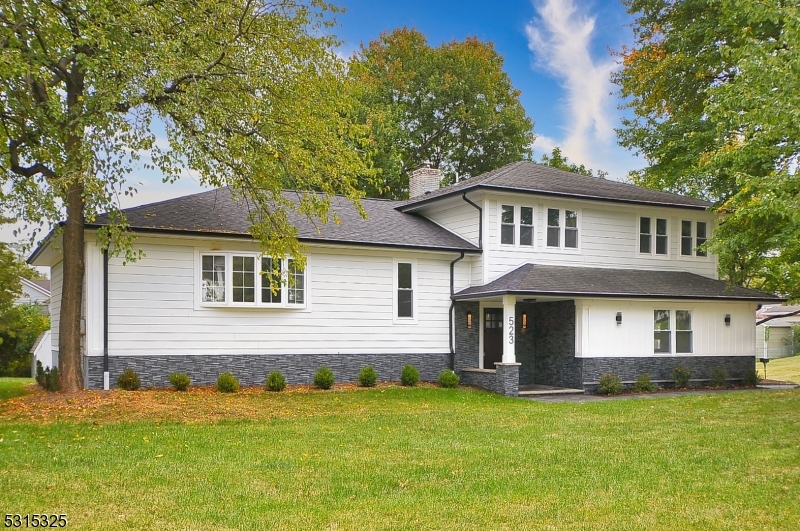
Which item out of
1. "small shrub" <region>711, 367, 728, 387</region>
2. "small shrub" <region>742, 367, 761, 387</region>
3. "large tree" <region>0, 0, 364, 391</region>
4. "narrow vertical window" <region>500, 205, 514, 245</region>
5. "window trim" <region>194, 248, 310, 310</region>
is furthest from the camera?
"small shrub" <region>742, 367, 761, 387</region>

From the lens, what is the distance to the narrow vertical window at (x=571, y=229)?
19.3 metres

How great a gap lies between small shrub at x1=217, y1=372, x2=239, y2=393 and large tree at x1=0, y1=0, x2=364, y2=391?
3.07m

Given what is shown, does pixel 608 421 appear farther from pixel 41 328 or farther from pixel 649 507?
pixel 41 328

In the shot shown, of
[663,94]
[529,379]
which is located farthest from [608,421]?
[663,94]

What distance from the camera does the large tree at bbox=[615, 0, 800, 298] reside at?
12.9 meters

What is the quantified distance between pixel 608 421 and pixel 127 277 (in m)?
10.3

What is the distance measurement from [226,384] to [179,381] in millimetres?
994

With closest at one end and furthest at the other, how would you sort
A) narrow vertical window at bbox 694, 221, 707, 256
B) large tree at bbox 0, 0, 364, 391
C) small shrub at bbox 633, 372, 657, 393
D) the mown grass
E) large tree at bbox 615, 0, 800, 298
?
large tree at bbox 0, 0, 364, 391
large tree at bbox 615, 0, 800, 298
small shrub at bbox 633, 372, 657, 393
narrow vertical window at bbox 694, 221, 707, 256
the mown grass

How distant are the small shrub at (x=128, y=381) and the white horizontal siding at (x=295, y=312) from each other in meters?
0.55

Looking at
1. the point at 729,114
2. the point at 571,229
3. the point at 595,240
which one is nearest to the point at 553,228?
the point at 571,229

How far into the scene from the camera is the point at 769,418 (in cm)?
1214

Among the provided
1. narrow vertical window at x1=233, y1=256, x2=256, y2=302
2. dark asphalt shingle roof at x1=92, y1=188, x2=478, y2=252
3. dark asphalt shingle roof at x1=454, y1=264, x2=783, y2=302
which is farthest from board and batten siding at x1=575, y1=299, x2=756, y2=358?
narrow vertical window at x1=233, y1=256, x2=256, y2=302

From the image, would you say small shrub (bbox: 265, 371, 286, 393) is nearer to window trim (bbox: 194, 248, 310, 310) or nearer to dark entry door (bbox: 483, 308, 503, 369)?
window trim (bbox: 194, 248, 310, 310)

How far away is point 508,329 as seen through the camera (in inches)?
659
